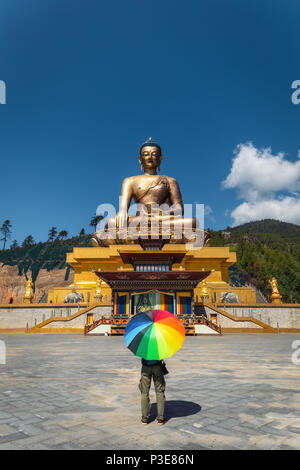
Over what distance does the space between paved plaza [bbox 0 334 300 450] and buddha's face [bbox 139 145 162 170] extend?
22821 millimetres

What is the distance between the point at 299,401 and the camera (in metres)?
4.84

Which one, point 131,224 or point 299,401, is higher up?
point 131,224

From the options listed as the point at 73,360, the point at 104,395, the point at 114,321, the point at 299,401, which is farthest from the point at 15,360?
the point at 114,321

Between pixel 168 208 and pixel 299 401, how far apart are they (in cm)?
2396

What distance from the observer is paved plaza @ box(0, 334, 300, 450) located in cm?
326

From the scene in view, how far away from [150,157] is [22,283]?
45.2 m

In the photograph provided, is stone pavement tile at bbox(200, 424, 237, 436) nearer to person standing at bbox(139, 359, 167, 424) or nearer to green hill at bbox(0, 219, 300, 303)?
person standing at bbox(139, 359, 167, 424)

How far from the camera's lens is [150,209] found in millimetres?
27844

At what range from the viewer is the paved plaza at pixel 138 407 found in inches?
128

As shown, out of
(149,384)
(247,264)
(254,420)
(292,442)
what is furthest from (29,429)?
(247,264)

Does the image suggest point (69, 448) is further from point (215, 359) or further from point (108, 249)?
point (108, 249)

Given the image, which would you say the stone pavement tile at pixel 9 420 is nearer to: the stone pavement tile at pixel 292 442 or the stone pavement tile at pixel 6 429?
the stone pavement tile at pixel 6 429

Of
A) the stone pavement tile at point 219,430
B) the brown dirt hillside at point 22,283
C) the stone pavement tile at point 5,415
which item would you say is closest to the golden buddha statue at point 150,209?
the stone pavement tile at point 5,415

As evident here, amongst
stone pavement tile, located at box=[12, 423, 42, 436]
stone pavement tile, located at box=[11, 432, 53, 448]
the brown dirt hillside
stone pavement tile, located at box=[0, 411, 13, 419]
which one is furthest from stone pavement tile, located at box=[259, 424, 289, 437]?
the brown dirt hillside
